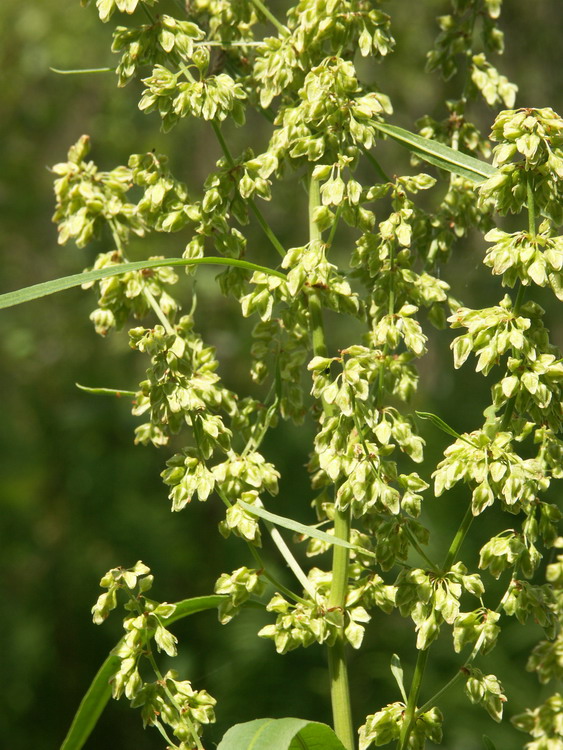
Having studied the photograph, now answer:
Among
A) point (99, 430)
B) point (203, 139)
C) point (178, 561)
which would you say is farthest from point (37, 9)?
point (178, 561)

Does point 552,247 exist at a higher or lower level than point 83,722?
higher

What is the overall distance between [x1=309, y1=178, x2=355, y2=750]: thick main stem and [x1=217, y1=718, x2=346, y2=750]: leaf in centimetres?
7

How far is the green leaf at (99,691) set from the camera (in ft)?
3.32

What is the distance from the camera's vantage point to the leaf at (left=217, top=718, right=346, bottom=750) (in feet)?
2.67

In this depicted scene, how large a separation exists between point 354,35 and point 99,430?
2513 millimetres

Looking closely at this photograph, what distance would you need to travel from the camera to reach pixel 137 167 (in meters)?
1.02

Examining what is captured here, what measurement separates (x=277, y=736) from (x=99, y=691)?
32 centimetres

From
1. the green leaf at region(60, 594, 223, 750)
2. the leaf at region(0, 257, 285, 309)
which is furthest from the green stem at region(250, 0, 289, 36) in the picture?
the green leaf at region(60, 594, 223, 750)

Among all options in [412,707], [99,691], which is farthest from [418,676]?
[99,691]

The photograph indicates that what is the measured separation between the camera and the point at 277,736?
Result: 82 cm

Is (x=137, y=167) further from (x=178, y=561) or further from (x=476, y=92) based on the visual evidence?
(x=178, y=561)

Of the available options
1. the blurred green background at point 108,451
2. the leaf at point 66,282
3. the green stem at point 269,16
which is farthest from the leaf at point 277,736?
the blurred green background at point 108,451

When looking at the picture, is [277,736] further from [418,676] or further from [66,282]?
[66,282]

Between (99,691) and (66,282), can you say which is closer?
(66,282)
